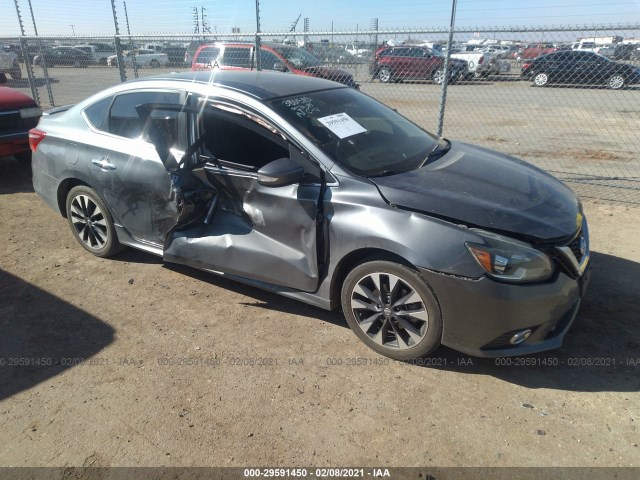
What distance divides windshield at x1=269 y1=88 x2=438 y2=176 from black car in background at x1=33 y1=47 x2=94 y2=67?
1147cm

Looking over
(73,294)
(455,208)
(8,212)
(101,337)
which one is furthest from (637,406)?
(8,212)

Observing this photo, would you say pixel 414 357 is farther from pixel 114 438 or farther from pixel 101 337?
pixel 101 337

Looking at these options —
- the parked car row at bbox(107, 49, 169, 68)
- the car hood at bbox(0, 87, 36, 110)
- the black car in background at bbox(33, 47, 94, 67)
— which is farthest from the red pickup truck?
the parked car row at bbox(107, 49, 169, 68)

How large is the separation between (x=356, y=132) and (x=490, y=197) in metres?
1.09

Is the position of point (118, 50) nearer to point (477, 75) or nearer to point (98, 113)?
point (98, 113)

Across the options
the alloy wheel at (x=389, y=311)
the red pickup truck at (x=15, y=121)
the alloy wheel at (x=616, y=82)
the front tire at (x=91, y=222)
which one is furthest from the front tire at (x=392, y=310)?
the alloy wheel at (x=616, y=82)

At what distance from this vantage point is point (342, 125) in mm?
3484

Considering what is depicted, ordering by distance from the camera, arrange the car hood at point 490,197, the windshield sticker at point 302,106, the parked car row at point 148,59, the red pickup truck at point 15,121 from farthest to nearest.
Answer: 1. the parked car row at point 148,59
2. the red pickup truck at point 15,121
3. the windshield sticker at point 302,106
4. the car hood at point 490,197

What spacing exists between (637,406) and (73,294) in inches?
158

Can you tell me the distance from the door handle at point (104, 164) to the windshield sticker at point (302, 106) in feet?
5.37

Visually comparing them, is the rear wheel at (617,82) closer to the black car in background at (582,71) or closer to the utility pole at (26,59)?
the black car in background at (582,71)

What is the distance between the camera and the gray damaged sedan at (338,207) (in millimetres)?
2713

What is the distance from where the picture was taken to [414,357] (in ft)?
9.80

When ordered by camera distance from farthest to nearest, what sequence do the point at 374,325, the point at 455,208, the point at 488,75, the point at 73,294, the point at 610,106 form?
the point at 610,106 → the point at 488,75 → the point at 73,294 → the point at 374,325 → the point at 455,208
